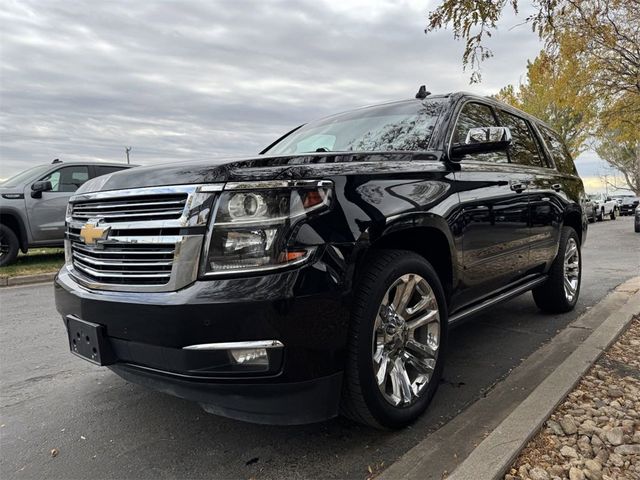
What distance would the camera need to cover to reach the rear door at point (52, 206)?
28.3ft

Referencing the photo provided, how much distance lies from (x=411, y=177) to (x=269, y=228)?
0.98 m

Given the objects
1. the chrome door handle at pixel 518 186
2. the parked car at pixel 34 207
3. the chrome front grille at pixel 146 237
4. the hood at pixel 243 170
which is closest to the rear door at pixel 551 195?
the chrome door handle at pixel 518 186

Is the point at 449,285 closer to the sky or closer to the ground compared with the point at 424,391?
closer to the sky

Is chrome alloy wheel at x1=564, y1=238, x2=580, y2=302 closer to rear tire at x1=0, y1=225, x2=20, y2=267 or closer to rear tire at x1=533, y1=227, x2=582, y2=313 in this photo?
rear tire at x1=533, y1=227, x2=582, y2=313

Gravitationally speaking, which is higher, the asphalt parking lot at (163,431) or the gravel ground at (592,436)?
the gravel ground at (592,436)

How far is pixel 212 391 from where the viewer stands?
6.66ft

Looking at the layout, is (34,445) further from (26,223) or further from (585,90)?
(585,90)

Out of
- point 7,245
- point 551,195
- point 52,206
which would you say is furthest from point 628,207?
point 7,245

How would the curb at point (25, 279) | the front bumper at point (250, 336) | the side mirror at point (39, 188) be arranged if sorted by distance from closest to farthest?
the front bumper at point (250, 336) < the curb at point (25, 279) < the side mirror at point (39, 188)

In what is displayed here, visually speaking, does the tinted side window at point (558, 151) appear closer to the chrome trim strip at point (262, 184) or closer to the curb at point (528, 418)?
the curb at point (528, 418)

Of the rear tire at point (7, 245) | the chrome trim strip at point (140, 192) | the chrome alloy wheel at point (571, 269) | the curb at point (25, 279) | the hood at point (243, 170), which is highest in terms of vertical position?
the hood at point (243, 170)

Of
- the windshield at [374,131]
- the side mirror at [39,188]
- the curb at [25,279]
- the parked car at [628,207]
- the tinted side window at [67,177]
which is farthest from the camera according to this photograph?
the parked car at [628,207]

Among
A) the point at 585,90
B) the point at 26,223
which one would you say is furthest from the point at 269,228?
the point at 585,90

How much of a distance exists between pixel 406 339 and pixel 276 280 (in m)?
0.93
